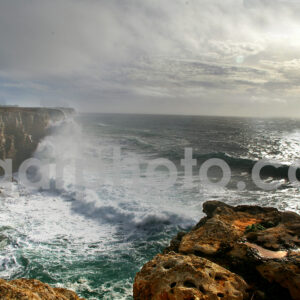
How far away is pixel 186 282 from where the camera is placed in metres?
4.97

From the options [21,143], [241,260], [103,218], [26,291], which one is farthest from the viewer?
[21,143]

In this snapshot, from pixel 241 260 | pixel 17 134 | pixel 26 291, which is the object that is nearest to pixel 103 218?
pixel 241 260

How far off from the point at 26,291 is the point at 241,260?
521 cm

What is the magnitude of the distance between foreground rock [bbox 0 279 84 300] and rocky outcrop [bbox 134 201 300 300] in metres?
1.90

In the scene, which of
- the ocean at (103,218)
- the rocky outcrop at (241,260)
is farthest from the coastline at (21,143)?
the ocean at (103,218)

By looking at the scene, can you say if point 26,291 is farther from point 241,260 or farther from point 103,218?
point 103,218

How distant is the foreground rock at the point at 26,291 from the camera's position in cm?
354

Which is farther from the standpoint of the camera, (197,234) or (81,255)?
(81,255)

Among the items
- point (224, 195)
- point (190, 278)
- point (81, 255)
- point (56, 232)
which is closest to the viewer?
point (190, 278)

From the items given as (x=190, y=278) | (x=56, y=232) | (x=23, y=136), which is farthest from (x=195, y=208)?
(x=23, y=136)

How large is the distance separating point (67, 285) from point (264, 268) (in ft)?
24.2

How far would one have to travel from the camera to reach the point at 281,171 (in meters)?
30.2

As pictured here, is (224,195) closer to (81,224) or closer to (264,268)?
(81,224)

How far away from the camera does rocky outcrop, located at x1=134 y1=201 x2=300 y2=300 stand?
16.7 ft
